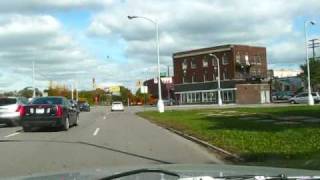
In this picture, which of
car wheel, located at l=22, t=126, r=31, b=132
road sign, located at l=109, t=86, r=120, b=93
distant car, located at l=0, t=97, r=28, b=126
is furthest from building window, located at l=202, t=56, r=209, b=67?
car wheel, located at l=22, t=126, r=31, b=132

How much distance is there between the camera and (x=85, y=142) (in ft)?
64.7

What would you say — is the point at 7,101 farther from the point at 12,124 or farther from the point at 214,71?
the point at 214,71

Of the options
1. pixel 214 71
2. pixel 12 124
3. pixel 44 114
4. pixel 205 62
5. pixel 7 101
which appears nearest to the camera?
pixel 44 114

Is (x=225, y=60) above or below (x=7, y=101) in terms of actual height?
above

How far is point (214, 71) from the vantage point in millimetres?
109312

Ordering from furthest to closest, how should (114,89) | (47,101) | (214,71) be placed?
(114,89), (214,71), (47,101)

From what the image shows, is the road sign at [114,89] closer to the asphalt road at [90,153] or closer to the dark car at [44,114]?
the dark car at [44,114]

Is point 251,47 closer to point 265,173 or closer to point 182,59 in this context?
point 182,59

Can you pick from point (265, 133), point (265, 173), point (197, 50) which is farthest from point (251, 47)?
point (265, 173)

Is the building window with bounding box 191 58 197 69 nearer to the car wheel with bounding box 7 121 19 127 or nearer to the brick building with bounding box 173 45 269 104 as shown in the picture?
the brick building with bounding box 173 45 269 104

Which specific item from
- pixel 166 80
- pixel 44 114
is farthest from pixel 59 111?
pixel 166 80

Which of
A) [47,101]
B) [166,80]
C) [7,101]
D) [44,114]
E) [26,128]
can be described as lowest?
[26,128]

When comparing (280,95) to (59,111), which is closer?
(59,111)

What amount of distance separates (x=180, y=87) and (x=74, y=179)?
11226cm
